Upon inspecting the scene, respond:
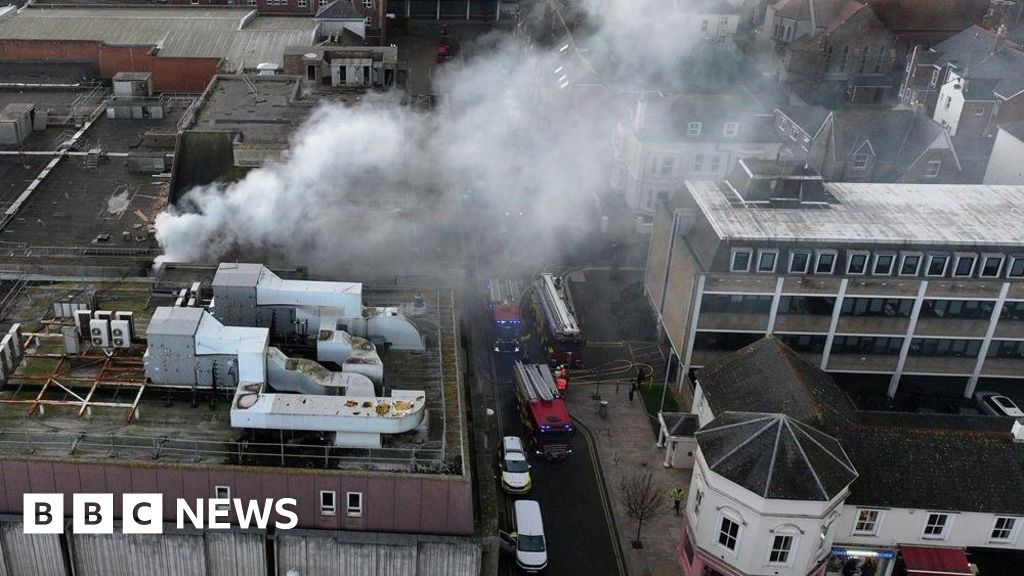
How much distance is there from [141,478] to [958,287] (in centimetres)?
4292

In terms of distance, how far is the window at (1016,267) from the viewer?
51.8 metres

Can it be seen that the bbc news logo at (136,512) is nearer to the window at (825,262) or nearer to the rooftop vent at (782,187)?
the window at (825,262)

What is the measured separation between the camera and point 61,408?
3588cm

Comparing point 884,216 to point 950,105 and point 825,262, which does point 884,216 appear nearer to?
point 825,262

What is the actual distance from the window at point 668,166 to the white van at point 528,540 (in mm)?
37800

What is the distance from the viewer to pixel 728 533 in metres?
39.1

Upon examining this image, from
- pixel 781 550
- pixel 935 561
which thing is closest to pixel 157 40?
pixel 781 550

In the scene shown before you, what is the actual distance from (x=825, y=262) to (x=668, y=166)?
25.1 m

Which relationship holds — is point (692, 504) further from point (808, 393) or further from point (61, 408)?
point (61, 408)

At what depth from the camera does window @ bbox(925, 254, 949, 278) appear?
170 ft

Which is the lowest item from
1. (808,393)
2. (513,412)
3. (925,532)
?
(513,412)

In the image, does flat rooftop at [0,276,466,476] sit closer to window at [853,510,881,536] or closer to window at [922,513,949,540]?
window at [853,510,881,536]

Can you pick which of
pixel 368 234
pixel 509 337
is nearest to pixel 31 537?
pixel 368 234

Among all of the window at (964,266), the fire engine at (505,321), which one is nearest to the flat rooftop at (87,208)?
the fire engine at (505,321)
